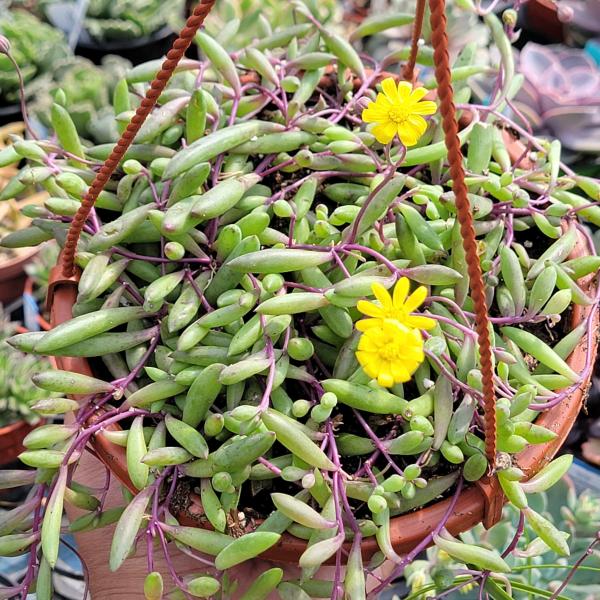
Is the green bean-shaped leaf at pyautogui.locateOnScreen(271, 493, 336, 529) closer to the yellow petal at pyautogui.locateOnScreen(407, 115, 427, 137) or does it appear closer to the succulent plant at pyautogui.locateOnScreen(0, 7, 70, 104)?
the yellow petal at pyautogui.locateOnScreen(407, 115, 427, 137)

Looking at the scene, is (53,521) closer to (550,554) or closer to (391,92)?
(391,92)

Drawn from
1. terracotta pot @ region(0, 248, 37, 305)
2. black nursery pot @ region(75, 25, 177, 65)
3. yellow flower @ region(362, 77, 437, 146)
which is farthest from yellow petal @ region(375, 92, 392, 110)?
black nursery pot @ region(75, 25, 177, 65)

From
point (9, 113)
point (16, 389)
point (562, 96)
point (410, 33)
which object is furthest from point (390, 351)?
point (9, 113)

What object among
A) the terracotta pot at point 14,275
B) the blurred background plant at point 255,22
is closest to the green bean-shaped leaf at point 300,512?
the blurred background plant at point 255,22

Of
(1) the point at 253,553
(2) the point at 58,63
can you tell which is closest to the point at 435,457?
(1) the point at 253,553

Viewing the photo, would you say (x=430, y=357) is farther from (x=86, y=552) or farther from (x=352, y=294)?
(x=86, y=552)
